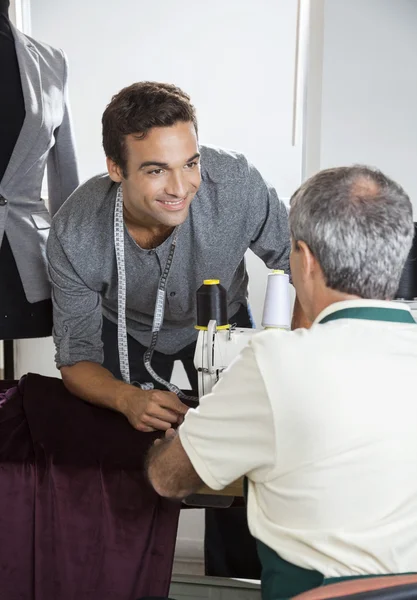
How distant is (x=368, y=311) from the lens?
50.2 inches

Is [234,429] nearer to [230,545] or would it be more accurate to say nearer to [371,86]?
[230,545]

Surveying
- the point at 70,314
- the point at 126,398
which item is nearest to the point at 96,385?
the point at 126,398

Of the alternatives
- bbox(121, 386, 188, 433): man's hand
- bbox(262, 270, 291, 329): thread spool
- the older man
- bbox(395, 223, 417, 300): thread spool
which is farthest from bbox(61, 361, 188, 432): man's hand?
bbox(395, 223, 417, 300): thread spool

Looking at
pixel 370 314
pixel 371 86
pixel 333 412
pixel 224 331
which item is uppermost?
pixel 371 86

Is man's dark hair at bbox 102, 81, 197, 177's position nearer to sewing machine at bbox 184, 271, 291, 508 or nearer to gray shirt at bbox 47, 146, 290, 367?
gray shirt at bbox 47, 146, 290, 367

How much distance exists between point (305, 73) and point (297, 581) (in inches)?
105

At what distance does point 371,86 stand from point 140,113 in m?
1.58

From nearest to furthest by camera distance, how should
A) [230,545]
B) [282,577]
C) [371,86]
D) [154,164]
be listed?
[282,577]
[154,164]
[230,545]
[371,86]

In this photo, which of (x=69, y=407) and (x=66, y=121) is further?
(x=66, y=121)

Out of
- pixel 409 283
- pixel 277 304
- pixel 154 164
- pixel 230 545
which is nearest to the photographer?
pixel 277 304

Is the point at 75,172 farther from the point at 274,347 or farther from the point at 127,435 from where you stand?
the point at 274,347

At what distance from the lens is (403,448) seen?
120 centimetres

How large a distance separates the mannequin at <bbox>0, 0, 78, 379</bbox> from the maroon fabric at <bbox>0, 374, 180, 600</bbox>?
0.66 m

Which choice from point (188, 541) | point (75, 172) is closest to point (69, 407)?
point (75, 172)
